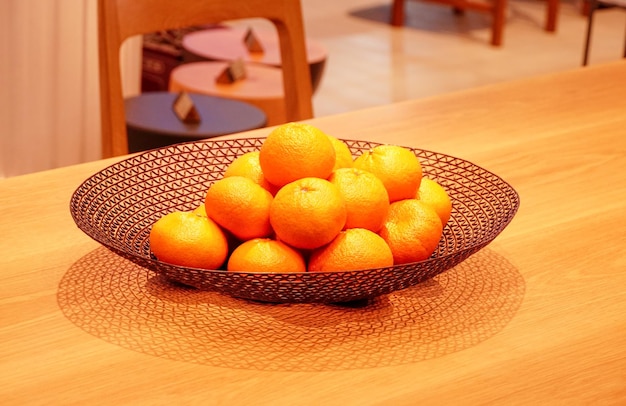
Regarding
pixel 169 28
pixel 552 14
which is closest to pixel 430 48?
pixel 552 14

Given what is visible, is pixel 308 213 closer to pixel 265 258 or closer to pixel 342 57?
pixel 265 258

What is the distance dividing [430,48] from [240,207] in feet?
→ 15.2

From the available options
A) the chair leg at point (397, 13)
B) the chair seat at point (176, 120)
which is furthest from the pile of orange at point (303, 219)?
the chair leg at point (397, 13)

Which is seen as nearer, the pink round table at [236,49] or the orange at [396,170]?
the orange at [396,170]

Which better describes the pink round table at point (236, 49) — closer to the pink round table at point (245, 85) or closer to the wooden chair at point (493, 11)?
the pink round table at point (245, 85)

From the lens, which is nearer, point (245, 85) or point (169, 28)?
point (169, 28)

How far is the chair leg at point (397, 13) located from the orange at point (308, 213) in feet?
16.5

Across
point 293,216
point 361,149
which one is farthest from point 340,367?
point 361,149

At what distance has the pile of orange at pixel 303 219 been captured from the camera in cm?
90

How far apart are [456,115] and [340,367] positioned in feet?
2.50

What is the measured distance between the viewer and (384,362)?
0.85 m

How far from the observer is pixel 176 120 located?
2590mm

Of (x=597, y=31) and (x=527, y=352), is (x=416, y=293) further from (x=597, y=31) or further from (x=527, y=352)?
(x=597, y=31)

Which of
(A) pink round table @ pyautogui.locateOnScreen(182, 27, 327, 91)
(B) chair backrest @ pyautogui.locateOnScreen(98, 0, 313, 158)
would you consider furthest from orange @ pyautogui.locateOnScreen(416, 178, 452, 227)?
(A) pink round table @ pyautogui.locateOnScreen(182, 27, 327, 91)
